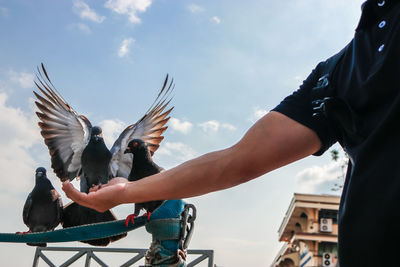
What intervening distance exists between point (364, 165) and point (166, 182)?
1.79ft

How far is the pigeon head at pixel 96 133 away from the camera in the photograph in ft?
25.4

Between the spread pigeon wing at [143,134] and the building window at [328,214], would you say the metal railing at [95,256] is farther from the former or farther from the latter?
the building window at [328,214]

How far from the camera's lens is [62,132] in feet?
29.1

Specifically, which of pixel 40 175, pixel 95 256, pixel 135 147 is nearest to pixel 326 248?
pixel 95 256

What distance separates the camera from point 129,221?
1.78m

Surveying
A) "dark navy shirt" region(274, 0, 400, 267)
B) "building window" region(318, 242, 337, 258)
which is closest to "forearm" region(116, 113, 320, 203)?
"dark navy shirt" region(274, 0, 400, 267)

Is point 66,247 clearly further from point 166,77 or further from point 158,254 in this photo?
point 158,254

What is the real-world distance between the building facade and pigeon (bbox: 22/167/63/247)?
851 inches

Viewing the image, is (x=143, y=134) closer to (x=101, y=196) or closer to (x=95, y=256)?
(x=95, y=256)

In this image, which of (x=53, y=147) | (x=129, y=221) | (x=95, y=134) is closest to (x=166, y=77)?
(x=95, y=134)

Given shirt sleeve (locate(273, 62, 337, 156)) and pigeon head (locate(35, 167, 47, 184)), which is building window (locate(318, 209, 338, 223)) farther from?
shirt sleeve (locate(273, 62, 337, 156))

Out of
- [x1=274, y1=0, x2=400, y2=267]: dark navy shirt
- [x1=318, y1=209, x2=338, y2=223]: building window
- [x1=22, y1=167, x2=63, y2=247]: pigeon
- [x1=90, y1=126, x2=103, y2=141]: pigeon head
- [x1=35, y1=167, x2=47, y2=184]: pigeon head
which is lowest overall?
[x1=274, y1=0, x2=400, y2=267]: dark navy shirt

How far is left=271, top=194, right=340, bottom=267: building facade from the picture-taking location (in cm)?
2612

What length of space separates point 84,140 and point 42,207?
7.20 ft
